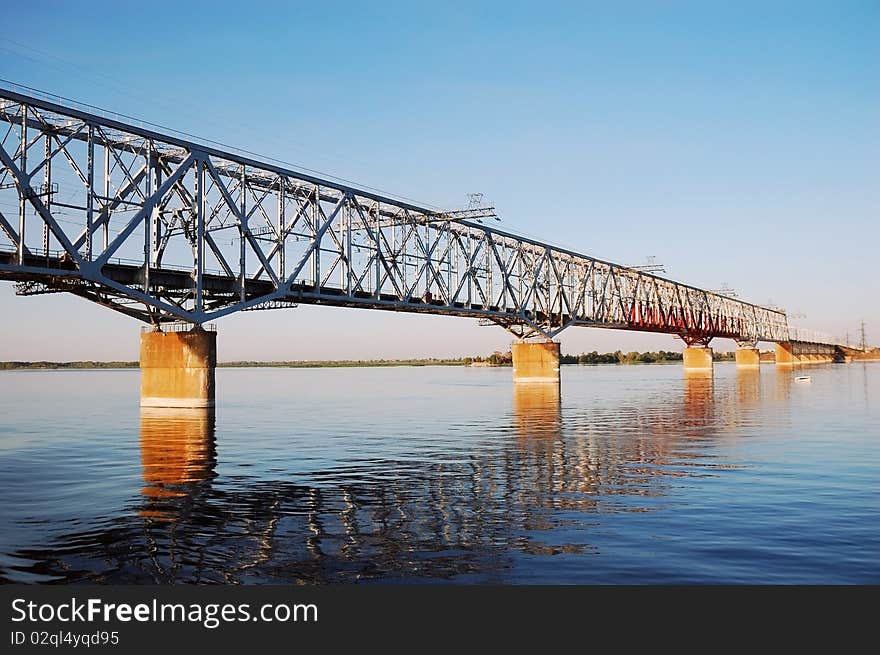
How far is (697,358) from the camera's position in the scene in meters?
186

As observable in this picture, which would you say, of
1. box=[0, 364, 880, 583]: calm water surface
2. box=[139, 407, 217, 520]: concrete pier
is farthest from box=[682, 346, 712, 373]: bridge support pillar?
box=[139, 407, 217, 520]: concrete pier

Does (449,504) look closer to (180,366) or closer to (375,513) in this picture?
(375,513)

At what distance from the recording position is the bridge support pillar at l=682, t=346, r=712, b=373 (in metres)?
182

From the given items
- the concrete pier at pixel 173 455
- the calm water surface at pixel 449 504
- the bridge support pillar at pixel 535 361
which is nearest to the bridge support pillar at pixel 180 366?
the concrete pier at pixel 173 455

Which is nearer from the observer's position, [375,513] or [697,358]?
[375,513]

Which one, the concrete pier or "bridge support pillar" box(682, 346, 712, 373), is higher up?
"bridge support pillar" box(682, 346, 712, 373)

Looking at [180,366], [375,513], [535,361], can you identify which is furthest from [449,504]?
[535,361]

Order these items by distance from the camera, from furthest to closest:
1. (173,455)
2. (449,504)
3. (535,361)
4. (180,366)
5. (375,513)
A: (535,361), (180,366), (173,455), (449,504), (375,513)

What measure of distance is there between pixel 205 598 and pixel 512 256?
107 meters

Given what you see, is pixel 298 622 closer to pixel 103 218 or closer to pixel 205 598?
pixel 205 598

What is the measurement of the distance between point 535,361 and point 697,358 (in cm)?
8344

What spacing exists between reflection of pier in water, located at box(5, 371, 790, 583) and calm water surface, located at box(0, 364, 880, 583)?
0.08m

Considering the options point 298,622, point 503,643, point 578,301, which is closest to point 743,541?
point 503,643

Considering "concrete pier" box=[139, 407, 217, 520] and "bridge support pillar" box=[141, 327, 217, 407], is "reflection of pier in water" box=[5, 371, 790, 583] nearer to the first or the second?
"concrete pier" box=[139, 407, 217, 520]
